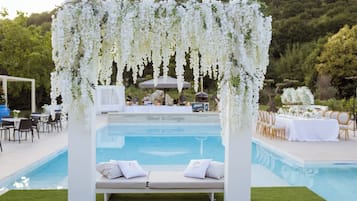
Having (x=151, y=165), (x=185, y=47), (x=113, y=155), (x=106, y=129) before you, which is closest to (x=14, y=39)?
(x=106, y=129)

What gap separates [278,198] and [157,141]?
8.24m

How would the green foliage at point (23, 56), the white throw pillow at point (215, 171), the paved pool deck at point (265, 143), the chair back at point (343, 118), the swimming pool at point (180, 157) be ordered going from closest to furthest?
the white throw pillow at point (215, 171), the swimming pool at point (180, 157), the paved pool deck at point (265, 143), the chair back at point (343, 118), the green foliage at point (23, 56)

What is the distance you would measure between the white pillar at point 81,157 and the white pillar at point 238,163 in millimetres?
1813

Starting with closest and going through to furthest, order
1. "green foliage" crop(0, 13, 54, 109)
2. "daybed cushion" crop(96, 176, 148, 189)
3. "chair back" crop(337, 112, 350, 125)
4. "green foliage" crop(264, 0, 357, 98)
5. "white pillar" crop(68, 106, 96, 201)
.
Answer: "white pillar" crop(68, 106, 96, 201) → "daybed cushion" crop(96, 176, 148, 189) → "chair back" crop(337, 112, 350, 125) → "green foliage" crop(0, 13, 54, 109) → "green foliage" crop(264, 0, 357, 98)

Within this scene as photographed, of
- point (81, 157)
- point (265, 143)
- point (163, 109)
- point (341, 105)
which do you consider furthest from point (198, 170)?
point (341, 105)

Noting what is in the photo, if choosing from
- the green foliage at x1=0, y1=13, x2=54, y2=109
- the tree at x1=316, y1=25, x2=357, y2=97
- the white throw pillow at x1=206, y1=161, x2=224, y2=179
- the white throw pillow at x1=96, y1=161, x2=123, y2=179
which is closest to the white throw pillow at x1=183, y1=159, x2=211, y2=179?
the white throw pillow at x1=206, y1=161, x2=224, y2=179

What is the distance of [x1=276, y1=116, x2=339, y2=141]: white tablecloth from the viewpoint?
41.7 ft

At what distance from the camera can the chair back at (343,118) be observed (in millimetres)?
13297

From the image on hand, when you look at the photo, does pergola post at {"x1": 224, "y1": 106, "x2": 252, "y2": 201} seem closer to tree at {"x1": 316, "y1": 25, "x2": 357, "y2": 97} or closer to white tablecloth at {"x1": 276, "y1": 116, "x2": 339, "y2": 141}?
white tablecloth at {"x1": 276, "y1": 116, "x2": 339, "y2": 141}

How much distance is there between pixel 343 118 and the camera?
13398 mm

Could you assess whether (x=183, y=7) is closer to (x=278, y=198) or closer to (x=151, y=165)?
(x=278, y=198)

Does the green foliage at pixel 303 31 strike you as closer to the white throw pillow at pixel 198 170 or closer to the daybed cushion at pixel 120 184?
the white throw pillow at pixel 198 170

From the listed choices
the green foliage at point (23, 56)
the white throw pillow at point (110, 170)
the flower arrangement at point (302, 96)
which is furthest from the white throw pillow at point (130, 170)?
the green foliage at point (23, 56)

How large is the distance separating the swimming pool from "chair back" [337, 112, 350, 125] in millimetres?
3033
